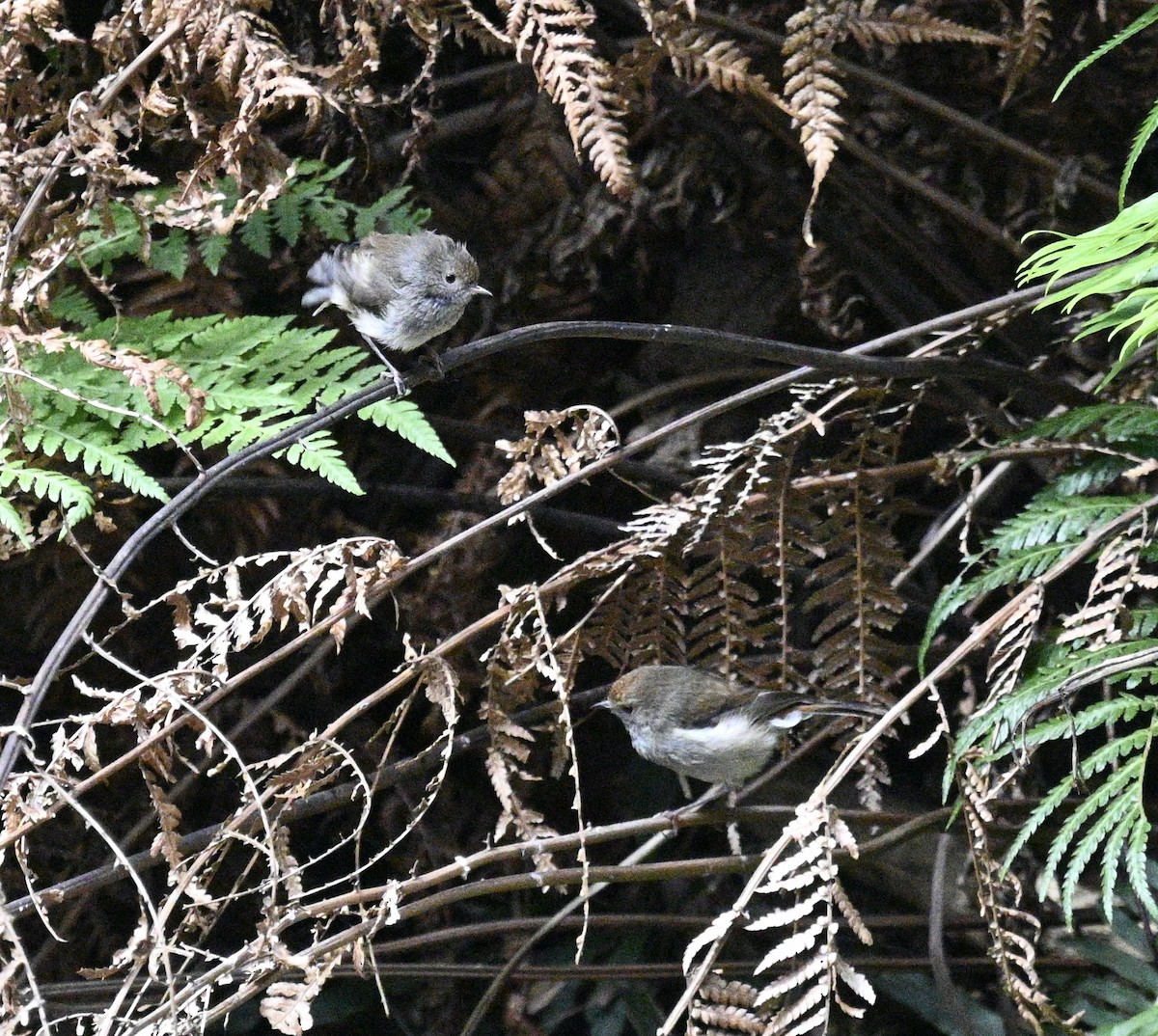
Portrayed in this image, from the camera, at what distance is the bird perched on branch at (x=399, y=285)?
2.78 metres

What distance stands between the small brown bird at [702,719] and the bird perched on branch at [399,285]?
944mm

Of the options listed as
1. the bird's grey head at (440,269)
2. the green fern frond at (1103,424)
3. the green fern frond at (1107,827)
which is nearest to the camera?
the green fern frond at (1107,827)

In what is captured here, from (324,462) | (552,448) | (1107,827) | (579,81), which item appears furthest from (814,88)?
(1107,827)

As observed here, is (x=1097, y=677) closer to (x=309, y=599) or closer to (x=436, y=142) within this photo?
(x=309, y=599)

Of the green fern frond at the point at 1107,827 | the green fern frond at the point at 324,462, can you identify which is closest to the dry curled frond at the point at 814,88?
the green fern frond at the point at 324,462

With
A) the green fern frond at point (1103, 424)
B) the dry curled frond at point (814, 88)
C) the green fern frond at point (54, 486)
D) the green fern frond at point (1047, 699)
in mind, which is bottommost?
the green fern frond at point (1047, 699)

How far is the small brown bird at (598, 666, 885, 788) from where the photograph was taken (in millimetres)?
2695

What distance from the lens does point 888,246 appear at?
12.8ft

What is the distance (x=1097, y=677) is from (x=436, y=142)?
2742mm

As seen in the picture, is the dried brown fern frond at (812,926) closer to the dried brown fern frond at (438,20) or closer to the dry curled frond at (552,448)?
the dry curled frond at (552,448)

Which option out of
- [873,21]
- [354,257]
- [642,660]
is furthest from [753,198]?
[642,660]

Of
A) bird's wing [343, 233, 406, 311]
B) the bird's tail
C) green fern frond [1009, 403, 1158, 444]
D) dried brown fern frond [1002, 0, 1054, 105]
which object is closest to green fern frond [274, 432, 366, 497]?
bird's wing [343, 233, 406, 311]

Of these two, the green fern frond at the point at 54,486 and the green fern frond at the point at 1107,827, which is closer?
the green fern frond at the point at 1107,827

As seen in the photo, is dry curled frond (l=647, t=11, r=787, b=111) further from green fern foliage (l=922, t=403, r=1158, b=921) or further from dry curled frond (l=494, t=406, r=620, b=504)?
green fern foliage (l=922, t=403, r=1158, b=921)
